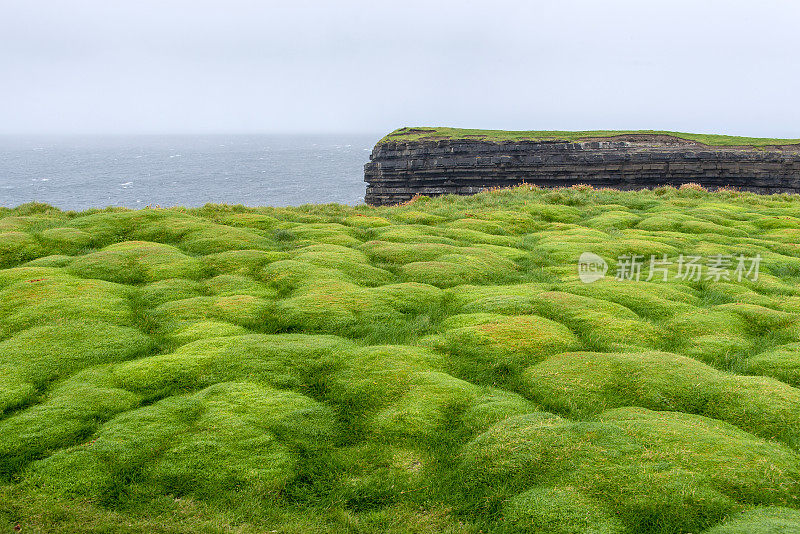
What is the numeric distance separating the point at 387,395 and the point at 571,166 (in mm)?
51156

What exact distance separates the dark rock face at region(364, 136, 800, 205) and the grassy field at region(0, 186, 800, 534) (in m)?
37.9

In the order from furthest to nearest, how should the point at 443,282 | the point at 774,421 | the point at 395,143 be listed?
1. the point at 395,143
2. the point at 443,282
3. the point at 774,421

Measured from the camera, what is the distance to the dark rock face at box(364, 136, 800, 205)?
51.7 metres

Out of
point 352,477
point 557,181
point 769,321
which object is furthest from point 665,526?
point 557,181

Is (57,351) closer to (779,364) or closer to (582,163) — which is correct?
(779,364)

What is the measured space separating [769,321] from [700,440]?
25.2ft

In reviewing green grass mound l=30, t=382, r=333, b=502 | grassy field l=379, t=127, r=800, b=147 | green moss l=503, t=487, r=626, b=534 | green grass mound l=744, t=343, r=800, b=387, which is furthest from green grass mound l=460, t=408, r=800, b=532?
grassy field l=379, t=127, r=800, b=147

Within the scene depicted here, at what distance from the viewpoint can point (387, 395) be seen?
9.66m

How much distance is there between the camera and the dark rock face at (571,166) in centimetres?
5166

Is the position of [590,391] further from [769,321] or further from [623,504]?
[769,321]

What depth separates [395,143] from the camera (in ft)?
216

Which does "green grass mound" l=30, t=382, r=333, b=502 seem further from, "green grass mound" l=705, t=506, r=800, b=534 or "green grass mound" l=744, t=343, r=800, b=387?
"green grass mound" l=744, t=343, r=800, b=387

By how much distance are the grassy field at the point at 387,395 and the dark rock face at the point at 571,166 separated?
3790 cm

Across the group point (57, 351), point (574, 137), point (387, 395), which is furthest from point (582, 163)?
point (57, 351)
